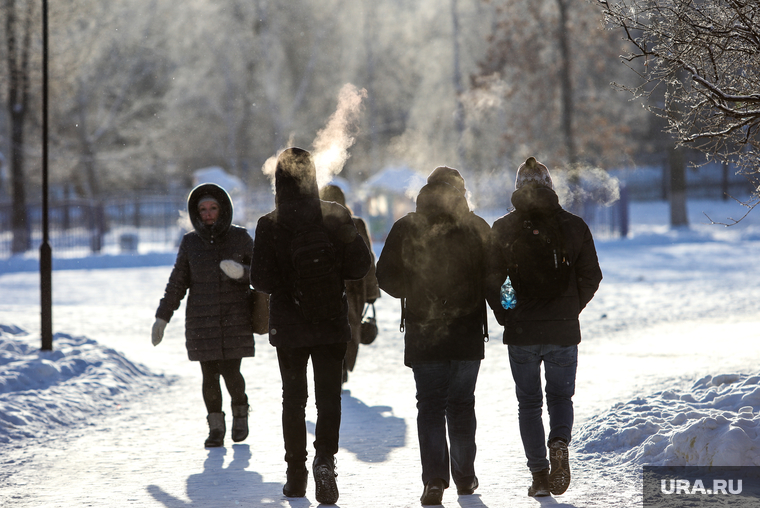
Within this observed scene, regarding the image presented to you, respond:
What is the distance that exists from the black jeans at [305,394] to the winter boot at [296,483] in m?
0.03

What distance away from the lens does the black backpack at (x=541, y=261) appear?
439 centimetres

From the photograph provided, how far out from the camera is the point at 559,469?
4.34m

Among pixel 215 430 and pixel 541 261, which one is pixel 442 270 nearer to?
pixel 541 261

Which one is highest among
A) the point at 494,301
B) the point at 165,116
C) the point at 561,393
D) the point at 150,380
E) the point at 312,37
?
the point at 312,37

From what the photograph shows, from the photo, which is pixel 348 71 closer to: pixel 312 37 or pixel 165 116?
pixel 312 37

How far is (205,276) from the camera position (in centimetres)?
578

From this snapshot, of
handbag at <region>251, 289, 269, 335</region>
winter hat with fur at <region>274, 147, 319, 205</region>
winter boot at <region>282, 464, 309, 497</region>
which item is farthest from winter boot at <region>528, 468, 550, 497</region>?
handbag at <region>251, 289, 269, 335</region>

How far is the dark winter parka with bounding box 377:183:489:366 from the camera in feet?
14.2

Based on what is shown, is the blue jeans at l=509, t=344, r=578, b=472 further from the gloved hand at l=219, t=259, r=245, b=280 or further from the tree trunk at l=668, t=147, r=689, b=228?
the tree trunk at l=668, t=147, r=689, b=228

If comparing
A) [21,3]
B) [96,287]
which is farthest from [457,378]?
[21,3]

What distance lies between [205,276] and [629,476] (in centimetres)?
300

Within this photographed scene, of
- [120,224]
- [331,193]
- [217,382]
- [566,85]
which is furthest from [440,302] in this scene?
[120,224]

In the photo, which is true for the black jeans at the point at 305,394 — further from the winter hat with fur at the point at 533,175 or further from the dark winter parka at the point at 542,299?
the winter hat with fur at the point at 533,175

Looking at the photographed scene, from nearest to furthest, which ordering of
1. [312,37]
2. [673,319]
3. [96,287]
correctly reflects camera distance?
[673,319] < [96,287] < [312,37]
